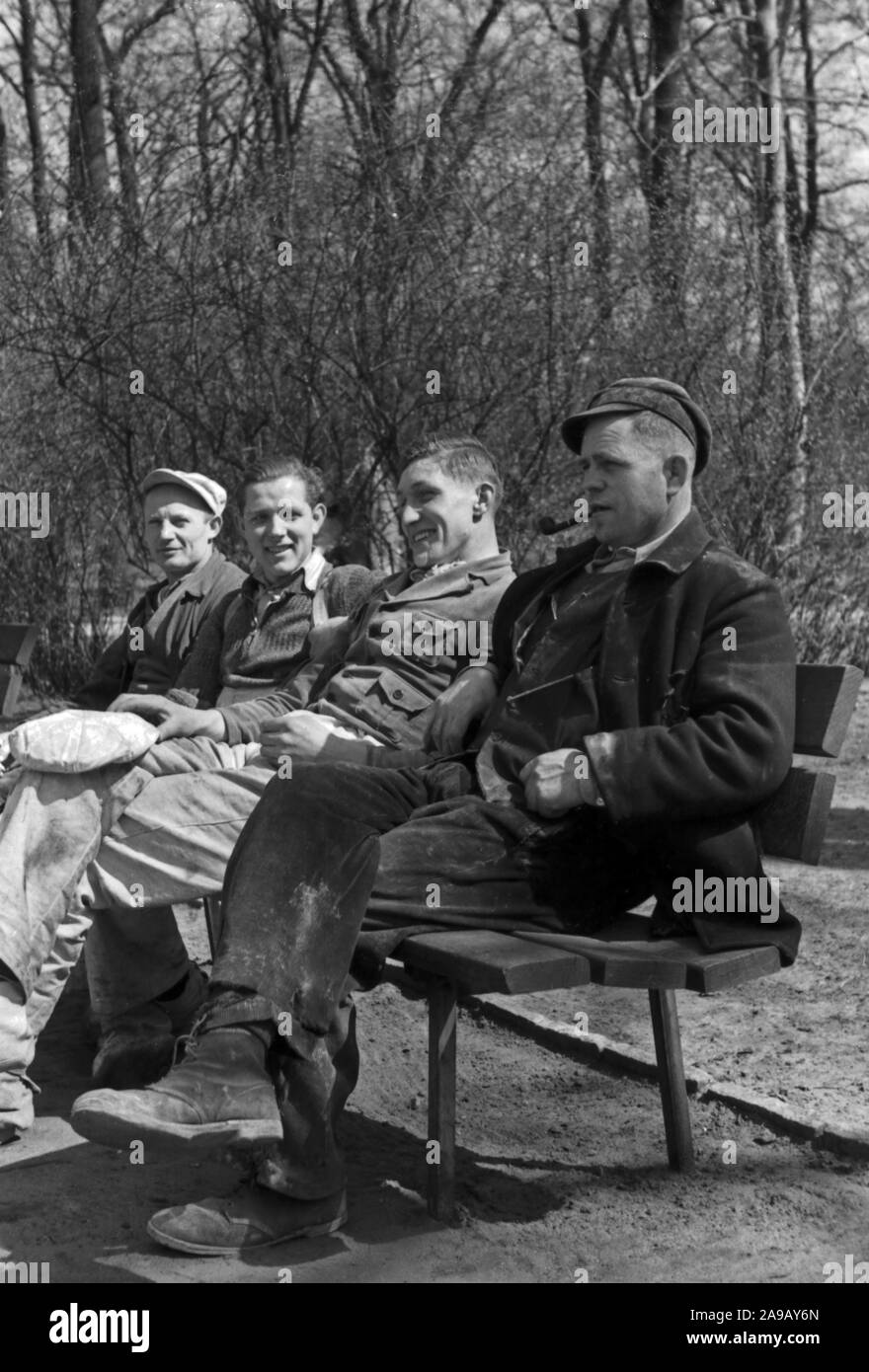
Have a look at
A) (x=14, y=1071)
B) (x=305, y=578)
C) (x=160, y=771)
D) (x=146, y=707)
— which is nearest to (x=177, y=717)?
(x=146, y=707)

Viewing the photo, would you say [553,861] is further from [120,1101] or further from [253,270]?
[253,270]

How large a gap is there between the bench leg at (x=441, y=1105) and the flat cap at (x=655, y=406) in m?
1.29

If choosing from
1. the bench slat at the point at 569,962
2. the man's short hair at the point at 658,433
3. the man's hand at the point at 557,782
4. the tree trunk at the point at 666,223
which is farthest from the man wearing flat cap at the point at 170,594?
the tree trunk at the point at 666,223

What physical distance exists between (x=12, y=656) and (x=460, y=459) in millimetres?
1845

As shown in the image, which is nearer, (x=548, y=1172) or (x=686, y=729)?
(x=686, y=729)

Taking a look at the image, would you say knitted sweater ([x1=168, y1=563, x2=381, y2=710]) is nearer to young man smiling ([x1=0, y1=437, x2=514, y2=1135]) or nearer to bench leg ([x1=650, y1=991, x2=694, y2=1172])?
young man smiling ([x1=0, y1=437, x2=514, y2=1135])

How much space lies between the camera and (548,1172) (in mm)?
3426

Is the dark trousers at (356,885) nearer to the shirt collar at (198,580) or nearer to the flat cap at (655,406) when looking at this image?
the flat cap at (655,406)

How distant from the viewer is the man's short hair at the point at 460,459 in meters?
4.28

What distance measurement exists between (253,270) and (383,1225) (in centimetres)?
561

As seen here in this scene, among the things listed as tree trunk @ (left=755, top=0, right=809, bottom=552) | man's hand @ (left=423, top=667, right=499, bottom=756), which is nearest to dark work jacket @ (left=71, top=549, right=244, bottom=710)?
man's hand @ (left=423, top=667, right=499, bottom=756)

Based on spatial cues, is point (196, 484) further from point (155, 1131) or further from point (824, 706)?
point (155, 1131)

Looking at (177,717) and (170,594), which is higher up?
(170,594)

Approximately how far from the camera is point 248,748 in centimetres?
406
